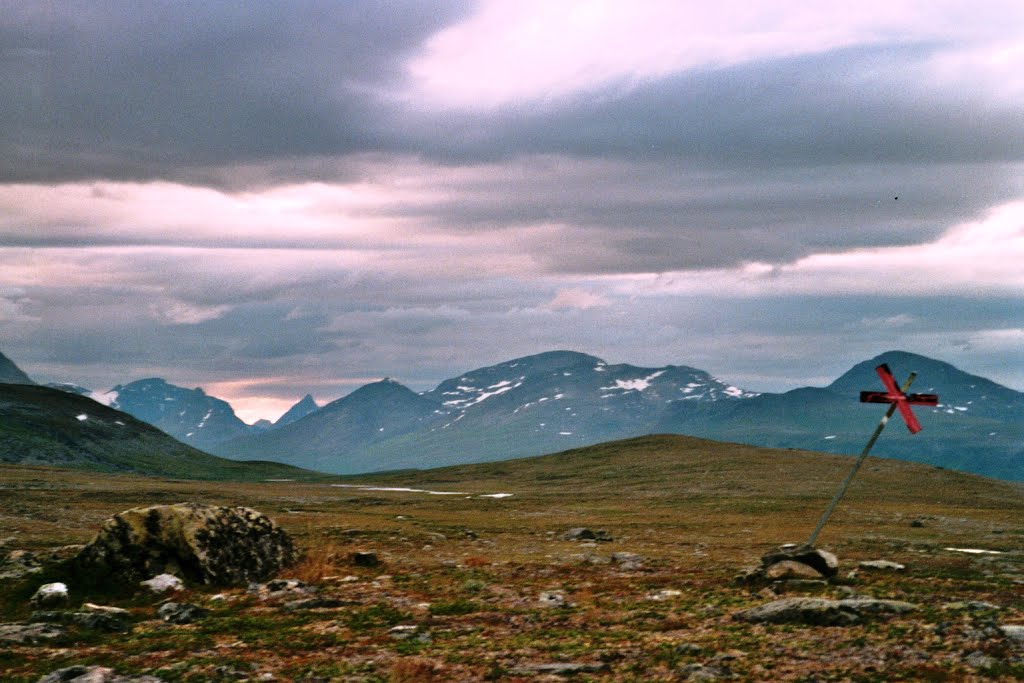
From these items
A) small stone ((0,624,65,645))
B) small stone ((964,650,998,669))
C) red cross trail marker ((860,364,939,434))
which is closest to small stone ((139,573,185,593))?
small stone ((0,624,65,645))

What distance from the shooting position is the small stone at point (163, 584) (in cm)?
3628

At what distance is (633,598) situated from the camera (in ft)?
120

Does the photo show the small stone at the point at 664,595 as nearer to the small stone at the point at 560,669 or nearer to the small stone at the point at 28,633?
the small stone at the point at 560,669

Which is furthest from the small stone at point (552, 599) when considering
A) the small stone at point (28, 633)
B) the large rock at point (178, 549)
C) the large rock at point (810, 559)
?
the small stone at point (28, 633)

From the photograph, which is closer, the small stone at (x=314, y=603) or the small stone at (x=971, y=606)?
the small stone at (x=971, y=606)

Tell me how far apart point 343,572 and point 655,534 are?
1413 inches

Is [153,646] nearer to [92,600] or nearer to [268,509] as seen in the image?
[92,600]

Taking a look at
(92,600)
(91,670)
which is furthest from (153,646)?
(92,600)

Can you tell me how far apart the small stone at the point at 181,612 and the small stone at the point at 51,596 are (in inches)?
164

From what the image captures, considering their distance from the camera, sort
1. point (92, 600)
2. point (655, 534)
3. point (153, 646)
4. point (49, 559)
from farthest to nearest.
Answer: point (655, 534) < point (49, 559) < point (92, 600) < point (153, 646)

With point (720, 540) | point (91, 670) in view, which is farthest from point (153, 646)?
point (720, 540)

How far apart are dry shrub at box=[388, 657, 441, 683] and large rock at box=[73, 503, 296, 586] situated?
16.5m

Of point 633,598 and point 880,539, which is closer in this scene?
point 633,598

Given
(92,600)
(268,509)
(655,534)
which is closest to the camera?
(92,600)
